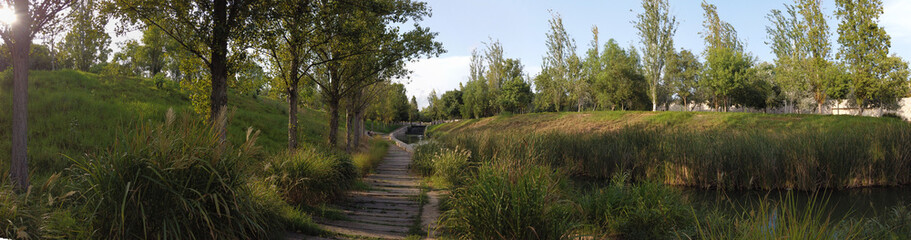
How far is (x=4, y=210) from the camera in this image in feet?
12.3

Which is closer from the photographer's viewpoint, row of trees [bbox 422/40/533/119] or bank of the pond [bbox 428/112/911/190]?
bank of the pond [bbox 428/112/911/190]

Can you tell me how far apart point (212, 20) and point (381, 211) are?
523cm

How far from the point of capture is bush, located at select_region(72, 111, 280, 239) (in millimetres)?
3564

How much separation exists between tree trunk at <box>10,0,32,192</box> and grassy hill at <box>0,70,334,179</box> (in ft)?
1.03

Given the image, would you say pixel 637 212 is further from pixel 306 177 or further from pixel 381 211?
pixel 306 177

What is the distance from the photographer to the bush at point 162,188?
3564 millimetres

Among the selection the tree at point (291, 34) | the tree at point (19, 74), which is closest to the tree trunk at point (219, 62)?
the tree at point (291, 34)

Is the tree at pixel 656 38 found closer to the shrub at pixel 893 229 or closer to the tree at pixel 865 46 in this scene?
the tree at pixel 865 46

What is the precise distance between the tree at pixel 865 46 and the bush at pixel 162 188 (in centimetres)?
4368

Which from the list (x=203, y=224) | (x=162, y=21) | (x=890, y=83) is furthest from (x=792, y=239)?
(x=890, y=83)

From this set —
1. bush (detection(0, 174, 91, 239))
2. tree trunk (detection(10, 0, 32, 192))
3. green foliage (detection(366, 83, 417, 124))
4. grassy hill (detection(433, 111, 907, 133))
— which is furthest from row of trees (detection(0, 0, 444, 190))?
grassy hill (detection(433, 111, 907, 133))

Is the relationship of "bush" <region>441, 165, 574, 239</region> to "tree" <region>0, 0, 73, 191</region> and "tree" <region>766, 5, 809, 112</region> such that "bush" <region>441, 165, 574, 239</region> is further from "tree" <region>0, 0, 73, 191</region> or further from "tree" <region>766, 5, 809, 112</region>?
"tree" <region>766, 5, 809, 112</region>

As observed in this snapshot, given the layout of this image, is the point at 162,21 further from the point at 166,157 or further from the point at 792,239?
the point at 792,239

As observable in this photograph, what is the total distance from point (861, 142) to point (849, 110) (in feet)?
164
